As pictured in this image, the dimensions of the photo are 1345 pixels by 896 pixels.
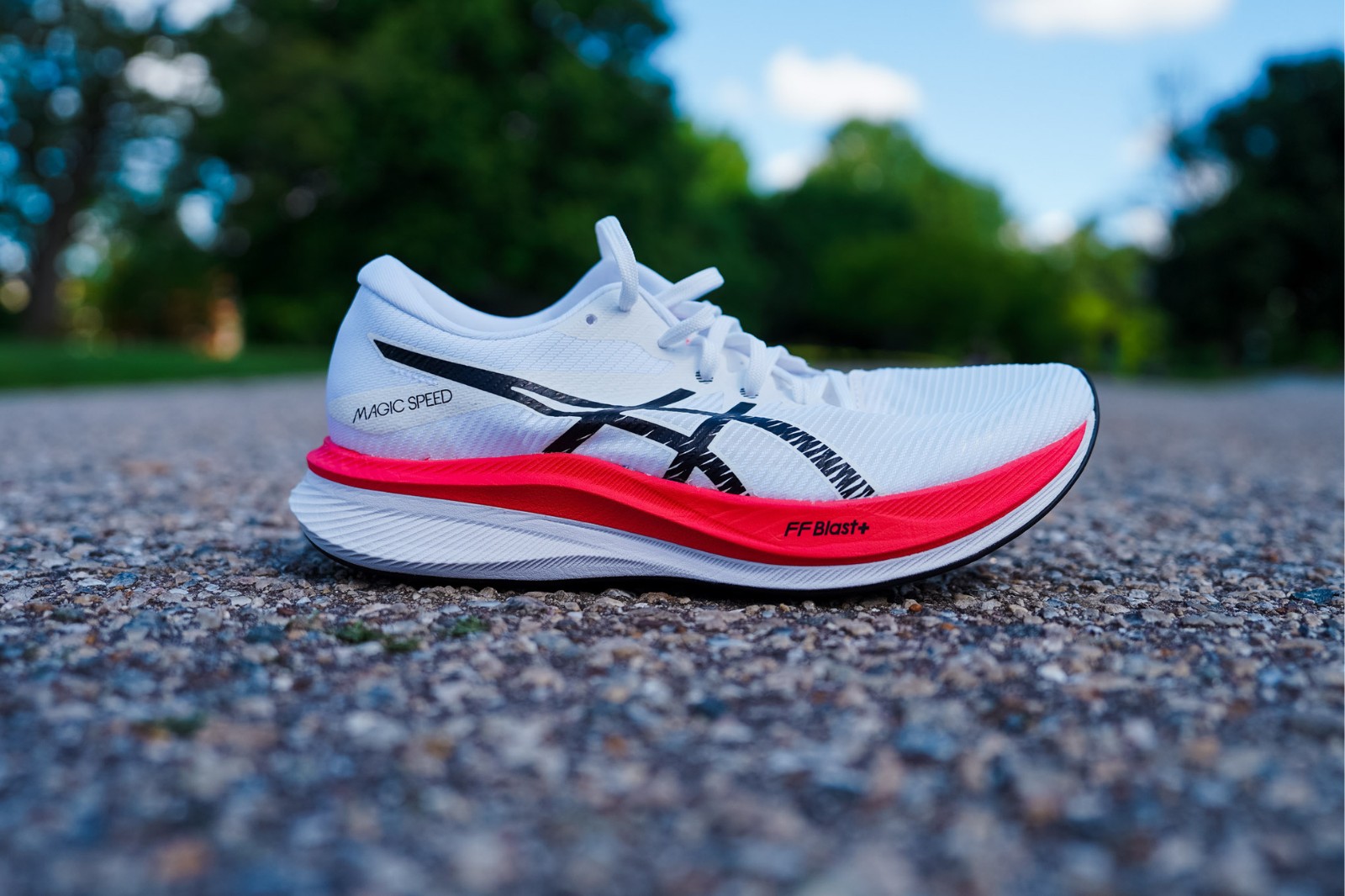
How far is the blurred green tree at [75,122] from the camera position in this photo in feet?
69.1

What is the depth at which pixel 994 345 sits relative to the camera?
35.8m

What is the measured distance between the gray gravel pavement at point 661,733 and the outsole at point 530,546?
0.06m

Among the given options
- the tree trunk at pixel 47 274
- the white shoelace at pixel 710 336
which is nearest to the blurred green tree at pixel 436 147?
the tree trunk at pixel 47 274

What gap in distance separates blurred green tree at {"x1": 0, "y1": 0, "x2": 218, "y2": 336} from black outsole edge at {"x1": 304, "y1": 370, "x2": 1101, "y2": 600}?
2350 cm

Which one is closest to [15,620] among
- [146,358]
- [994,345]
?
[146,358]

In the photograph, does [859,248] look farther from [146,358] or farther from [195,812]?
[195,812]

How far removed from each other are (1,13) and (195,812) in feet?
84.1

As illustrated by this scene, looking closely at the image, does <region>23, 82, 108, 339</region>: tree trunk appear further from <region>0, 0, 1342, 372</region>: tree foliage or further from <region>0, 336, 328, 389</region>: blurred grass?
<region>0, 336, 328, 389</region>: blurred grass

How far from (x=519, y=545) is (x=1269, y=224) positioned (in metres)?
29.3

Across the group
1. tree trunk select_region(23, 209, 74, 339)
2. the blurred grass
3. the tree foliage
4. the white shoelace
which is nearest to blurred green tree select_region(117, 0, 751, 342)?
the tree foliage

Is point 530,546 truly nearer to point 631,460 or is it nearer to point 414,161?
point 631,460

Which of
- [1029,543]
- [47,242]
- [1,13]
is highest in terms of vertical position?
[1,13]

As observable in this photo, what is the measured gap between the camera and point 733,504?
1.72m

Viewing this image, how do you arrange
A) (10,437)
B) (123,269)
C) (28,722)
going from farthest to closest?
(123,269)
(10,437)
(28,722)
